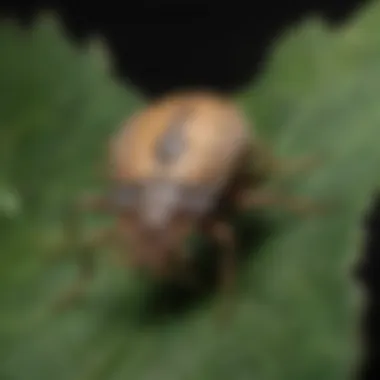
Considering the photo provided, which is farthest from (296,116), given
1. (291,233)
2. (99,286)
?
(99,286)

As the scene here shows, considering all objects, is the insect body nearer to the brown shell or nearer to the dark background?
the brown shell

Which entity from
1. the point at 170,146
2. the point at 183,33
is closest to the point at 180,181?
the point at 170,146

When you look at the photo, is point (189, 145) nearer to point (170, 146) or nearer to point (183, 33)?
point (170, 146)

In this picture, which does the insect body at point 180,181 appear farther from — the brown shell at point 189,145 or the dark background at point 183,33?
the dark background at point 183,33

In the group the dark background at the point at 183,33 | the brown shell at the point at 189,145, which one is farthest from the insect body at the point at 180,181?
the dark background at the point at 183,33

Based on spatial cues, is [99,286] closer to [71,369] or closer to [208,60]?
[71,369]

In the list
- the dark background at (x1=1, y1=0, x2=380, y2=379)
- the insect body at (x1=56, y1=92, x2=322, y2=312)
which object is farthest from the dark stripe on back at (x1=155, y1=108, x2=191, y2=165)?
the dark background at (x1=1, y1=0, x2=380, y2=379)
